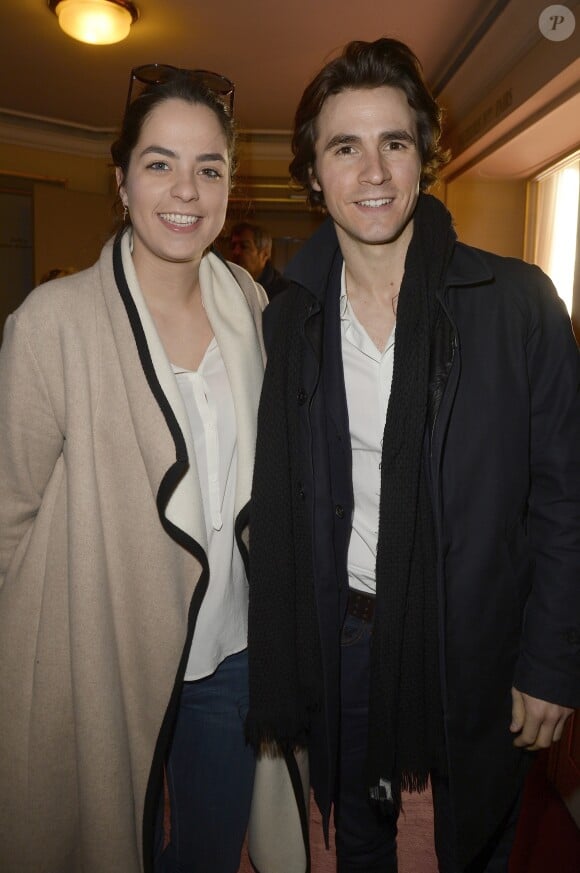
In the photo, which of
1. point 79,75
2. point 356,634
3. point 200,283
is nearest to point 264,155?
point 79,75

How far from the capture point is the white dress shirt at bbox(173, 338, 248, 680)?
1363mm

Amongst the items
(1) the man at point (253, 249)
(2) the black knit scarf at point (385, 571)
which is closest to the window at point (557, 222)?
(1) the man at point (253, 249)

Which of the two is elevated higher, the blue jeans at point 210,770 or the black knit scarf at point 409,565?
the black knit scarf at point 409,565

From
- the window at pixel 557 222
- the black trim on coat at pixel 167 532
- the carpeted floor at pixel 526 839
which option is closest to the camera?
the black trim on coat at pixel 167 532

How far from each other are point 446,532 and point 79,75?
16.2 feet

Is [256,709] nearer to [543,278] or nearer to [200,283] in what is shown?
[200,283]

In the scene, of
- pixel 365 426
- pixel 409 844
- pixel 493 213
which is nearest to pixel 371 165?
pixel 365 426

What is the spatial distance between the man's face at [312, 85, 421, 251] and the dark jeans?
882 millimetres

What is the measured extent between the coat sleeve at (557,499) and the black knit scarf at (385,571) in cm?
21

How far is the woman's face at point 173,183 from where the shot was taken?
4.59 ft

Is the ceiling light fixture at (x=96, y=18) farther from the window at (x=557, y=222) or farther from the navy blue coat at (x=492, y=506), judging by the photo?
the navy blue coat at (x=492, y=506)

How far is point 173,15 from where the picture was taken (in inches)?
151

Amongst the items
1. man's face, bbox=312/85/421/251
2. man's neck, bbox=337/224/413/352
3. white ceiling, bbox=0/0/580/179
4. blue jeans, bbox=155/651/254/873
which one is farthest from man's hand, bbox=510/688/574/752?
white ceiling, bbox=0/0/580/179

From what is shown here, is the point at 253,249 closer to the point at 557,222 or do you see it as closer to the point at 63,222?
the point at 557,222
